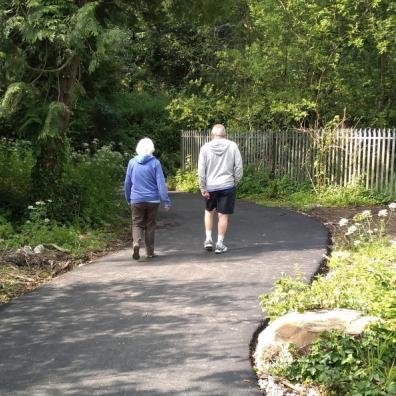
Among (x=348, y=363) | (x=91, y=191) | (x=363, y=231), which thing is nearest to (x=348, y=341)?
(x=348, y=363)

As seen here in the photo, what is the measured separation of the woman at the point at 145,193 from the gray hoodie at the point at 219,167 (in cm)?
71

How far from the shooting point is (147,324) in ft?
17.3

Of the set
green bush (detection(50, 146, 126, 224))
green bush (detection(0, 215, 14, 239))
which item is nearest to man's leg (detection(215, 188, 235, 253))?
green bush (detection(50, 146, 126, 224))

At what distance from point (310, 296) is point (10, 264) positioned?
4.27m

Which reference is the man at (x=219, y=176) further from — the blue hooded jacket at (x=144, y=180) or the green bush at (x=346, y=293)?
the green bush at (x=346, y=293)

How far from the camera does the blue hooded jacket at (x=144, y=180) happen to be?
8078mm

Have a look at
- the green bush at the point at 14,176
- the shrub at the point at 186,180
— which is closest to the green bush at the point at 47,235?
the green bush at the point at 14,176

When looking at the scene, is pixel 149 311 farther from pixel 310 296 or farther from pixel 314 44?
pixel 314 44

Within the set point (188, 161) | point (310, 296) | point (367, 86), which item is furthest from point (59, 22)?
point (188, 161)

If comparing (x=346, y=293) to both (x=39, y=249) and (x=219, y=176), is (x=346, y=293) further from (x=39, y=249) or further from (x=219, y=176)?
(x=39, y=249)

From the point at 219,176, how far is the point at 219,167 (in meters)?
0.14

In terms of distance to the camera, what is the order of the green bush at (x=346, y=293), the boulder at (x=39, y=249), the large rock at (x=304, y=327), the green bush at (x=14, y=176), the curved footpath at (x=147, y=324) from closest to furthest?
the curved footpath at (x=147, y=324) < the large rock at (x=304, y=327) < the green bush at (x=346, y=293) < the boulder at (x=39, y=249) < the green bush at (x=14, y=176)

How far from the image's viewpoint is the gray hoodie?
8.38 metres

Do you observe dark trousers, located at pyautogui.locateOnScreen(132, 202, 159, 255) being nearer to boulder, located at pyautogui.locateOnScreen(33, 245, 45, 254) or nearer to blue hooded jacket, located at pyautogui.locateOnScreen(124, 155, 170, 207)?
blue hooded jacket, located at pyautogui.locateOnScreen(124, 155, 170, 207)
